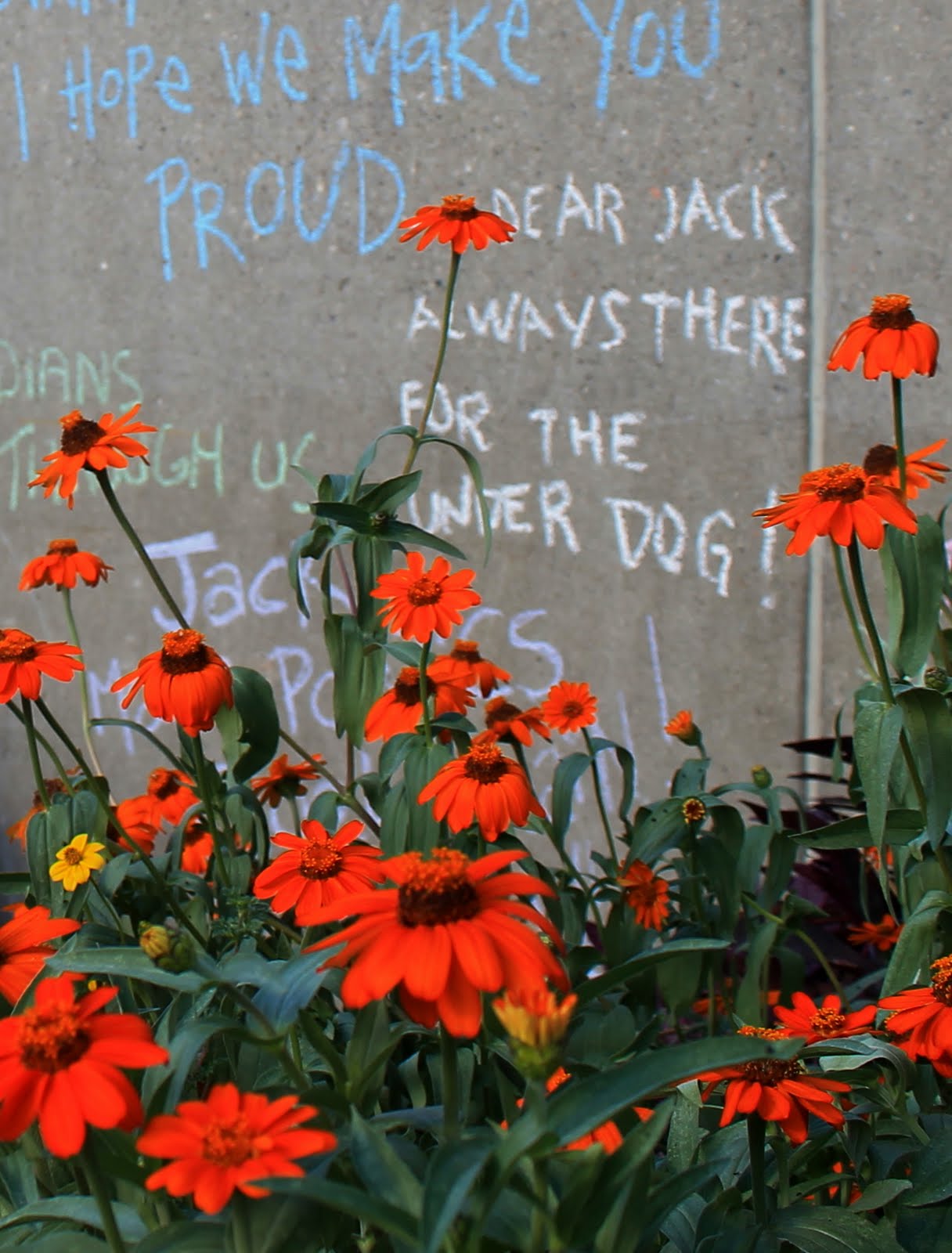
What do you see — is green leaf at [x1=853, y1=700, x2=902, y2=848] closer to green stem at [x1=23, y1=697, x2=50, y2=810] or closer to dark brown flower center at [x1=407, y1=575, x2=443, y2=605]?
→ dark brown flower center at [x1=407, y1=575, x2=443, y2=605]

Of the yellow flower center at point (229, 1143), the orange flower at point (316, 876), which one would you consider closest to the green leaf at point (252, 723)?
the orange flower at point (316, 876)

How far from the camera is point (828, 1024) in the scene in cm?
94

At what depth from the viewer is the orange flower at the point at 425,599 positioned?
3.65 feet

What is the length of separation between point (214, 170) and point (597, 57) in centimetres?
75

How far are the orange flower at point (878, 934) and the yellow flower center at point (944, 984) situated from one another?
747 mm

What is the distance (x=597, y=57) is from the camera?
2.29m

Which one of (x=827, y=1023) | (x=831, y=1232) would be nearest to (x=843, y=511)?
(x=827, y=1023)

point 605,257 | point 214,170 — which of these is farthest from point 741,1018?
point 214,170

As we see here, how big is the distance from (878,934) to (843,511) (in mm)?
861

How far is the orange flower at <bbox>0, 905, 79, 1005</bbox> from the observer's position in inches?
30.0

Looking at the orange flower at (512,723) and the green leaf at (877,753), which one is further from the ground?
the green leaf at (877,753)

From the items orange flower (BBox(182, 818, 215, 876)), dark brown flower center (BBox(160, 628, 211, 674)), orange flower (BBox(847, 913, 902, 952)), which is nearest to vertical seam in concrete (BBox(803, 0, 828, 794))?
orange flower (BBox(847, 913, 902, 952))

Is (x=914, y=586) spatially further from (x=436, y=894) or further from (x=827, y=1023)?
(x=436, y=894)

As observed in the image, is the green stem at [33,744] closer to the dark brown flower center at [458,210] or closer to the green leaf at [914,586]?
the dark brown flower center at [458,210]
